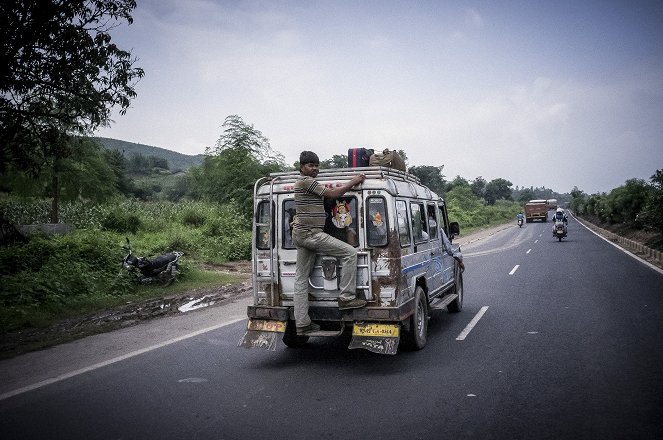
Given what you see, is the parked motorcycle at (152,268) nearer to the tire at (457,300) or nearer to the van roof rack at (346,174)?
the van roof rack at (346,174)

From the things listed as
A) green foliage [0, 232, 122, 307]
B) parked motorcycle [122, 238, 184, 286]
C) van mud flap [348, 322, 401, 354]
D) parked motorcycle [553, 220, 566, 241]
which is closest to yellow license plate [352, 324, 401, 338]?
van mud flap [348, 322, 401, 354]

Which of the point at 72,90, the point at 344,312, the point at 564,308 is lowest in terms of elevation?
the point at 564,308

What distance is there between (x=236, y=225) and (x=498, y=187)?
122 m

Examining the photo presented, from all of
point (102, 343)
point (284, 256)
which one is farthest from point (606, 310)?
point (102, 343)

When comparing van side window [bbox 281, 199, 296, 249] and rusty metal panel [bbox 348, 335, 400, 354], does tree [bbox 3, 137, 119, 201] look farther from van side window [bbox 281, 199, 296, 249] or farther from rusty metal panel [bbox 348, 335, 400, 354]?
rusty metal panel [bbox 348, 335, 400, 354]

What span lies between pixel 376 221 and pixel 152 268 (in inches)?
338

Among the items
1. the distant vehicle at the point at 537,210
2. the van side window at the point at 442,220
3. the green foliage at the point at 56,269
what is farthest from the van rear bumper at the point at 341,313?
the distant vehicle at the point at 537,210

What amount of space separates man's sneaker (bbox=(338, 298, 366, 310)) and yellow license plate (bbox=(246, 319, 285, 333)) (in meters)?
0.83

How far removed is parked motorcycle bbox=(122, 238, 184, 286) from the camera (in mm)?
12180

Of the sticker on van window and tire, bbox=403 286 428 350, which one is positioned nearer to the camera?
the sticker on van window

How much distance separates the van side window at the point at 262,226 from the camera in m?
6.29

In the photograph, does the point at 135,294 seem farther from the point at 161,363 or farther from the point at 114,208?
the point at 114,208

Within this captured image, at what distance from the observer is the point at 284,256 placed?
615 centimetres

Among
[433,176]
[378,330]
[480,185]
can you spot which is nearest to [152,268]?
[378,330]
